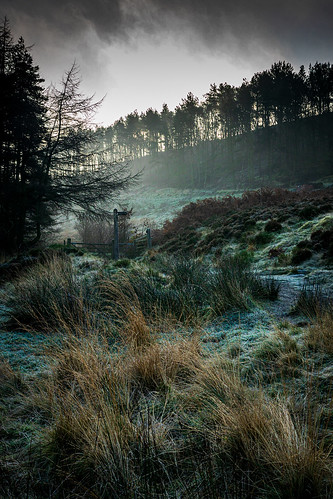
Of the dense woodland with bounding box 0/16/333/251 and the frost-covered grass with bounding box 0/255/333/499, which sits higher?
the dense woodland with bounding box 0/16/333/251

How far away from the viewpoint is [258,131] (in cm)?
4503

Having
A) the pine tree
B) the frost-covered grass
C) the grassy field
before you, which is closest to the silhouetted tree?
the pine tree

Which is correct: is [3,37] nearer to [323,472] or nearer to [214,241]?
[214,241]

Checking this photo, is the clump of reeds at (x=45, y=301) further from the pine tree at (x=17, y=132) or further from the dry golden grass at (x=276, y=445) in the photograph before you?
the pine tree at (x=17, y=132)

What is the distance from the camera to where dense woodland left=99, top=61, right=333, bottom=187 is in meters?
37.5

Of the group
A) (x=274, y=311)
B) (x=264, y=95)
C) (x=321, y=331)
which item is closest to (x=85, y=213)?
(x=274, y=311)

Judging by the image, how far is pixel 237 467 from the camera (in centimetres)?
126

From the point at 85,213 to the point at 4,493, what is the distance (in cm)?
1294

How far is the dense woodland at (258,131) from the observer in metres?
37.5

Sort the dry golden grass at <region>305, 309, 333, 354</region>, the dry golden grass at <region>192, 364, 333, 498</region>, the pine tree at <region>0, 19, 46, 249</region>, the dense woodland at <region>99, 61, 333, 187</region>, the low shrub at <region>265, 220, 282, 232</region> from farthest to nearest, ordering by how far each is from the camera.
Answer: the dense woodland at <region>99, 61, 333, 187</region> → the pine tree at <region>0, 19, 46, 249</region> → the low shrub at <region>265, 220, 282, 232</region> → the dry golden grass at <region>305, 309, 333, 354</region> → the dry golden grass at <region>192, 364, 333, 498</region>

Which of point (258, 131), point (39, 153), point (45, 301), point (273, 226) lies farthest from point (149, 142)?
point (45, 301)

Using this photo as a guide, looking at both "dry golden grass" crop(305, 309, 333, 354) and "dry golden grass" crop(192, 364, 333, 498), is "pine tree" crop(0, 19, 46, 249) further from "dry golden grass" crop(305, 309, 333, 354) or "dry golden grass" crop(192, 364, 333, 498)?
"dry golden grass" crop(192, 364, 333, 498)

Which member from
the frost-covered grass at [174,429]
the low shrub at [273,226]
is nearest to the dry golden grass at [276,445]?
the frost-covered grass at [174,429]

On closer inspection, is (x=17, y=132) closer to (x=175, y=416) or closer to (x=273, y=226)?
(x=273, y=226)
